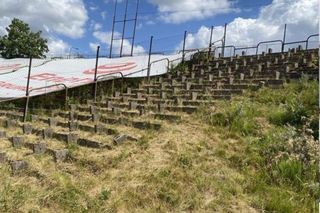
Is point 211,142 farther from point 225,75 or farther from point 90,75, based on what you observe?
point 90,75

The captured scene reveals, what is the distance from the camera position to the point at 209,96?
10289 millimetres

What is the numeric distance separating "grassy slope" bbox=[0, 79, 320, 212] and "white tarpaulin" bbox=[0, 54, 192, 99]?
5128 millimetres

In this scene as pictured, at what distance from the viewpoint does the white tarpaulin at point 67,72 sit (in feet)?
41.1

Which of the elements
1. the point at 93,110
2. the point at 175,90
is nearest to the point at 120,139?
the point at 93,110

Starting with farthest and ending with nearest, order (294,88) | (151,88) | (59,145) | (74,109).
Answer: (151,88) < (74,109) < (294,88) < (59,145)

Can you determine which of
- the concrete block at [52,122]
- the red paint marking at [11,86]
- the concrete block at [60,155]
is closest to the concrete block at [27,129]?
the concrete block at [52,122]

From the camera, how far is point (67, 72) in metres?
14.4

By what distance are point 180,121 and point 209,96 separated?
186 cm

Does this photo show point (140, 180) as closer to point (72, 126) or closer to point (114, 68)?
point (72, 126)

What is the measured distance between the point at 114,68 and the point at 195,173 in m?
9.21

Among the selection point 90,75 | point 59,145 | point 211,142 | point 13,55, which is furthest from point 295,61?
point 13,55

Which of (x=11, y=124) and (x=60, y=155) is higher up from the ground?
(x=11, y=124)

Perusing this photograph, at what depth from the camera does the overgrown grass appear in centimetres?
558

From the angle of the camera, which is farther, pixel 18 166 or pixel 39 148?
pixel 39 148
